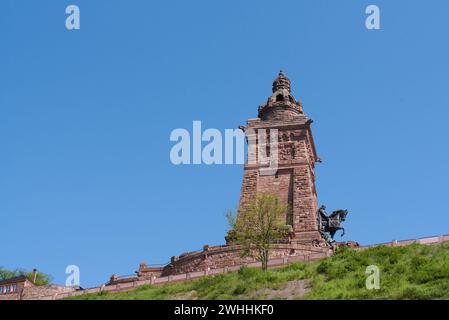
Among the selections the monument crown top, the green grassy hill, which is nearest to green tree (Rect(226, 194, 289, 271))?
the green grassy hill

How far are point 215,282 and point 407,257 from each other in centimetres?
1046

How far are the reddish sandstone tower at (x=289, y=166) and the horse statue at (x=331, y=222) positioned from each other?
0.75m

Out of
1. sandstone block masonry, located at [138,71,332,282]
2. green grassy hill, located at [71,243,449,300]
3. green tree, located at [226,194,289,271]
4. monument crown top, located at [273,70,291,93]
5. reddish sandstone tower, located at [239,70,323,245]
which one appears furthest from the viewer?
monument crown top, located at [273,70,291,93]

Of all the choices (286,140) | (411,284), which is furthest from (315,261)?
(286,140)

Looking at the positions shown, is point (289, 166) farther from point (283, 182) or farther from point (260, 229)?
point (260, 229)

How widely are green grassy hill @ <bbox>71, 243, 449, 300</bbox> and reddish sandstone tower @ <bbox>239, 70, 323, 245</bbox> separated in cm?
1220

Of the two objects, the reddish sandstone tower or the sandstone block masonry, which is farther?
the reddish sandstone tower

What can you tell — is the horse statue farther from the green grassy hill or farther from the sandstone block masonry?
the green grassy hill

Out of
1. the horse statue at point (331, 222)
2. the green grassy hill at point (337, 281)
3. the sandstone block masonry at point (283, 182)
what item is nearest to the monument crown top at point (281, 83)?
the sandstone block masonry at point (283, 182)

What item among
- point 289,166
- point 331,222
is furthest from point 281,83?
point 331,222

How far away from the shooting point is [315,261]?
42.2m

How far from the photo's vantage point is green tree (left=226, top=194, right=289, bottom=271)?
44656 millimetres

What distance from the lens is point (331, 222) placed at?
5388 centimetres
